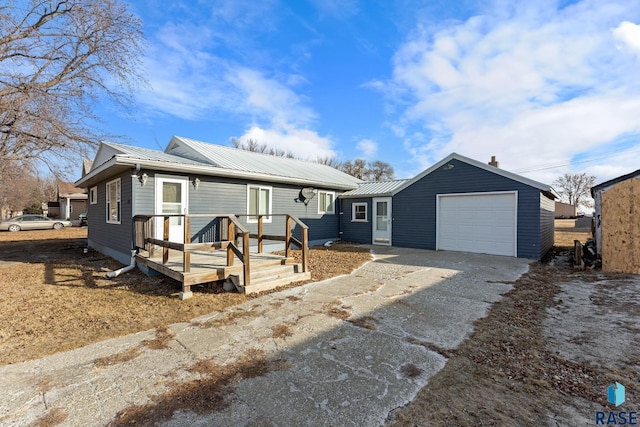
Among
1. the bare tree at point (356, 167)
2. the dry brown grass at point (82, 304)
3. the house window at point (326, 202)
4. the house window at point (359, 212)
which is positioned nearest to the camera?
the dry brown grass at point (82, 304)

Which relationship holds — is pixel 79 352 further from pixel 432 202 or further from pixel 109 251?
pixel 432 202

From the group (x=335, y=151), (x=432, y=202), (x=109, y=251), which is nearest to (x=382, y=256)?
(x=432, y=202)

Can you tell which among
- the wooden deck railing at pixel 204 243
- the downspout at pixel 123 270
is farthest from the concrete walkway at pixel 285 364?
the downspout at pixel 123 270

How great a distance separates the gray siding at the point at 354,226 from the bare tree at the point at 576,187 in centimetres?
4480

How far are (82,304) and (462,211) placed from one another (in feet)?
36.5

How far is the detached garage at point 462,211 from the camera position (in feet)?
31.5

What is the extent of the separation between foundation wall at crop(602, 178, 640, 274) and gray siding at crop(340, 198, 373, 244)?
7.68 m

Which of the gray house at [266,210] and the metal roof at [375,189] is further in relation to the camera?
the metal roof at [375,189]

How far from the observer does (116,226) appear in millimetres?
9164

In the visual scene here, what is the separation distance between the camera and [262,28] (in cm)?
984

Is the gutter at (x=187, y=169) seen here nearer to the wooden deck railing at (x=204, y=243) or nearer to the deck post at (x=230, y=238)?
the wooden deck railing at (x=204, y=243)

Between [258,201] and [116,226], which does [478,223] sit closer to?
[258,201]

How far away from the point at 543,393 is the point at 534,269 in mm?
6663

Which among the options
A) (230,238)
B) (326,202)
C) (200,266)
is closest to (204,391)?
(230,238)
